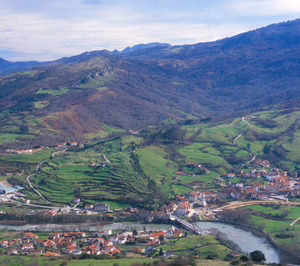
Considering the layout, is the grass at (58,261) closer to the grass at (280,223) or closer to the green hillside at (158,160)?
the grass at (280,223)

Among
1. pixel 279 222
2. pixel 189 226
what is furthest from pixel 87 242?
pixel 279 222

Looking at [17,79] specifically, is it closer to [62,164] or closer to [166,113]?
[166,113]

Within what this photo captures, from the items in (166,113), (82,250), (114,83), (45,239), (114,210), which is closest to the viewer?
(82,250)

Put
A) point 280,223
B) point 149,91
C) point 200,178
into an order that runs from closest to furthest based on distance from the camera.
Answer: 1. point 280,223
2. point 200,178
3. point 149,91

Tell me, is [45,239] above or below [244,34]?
below

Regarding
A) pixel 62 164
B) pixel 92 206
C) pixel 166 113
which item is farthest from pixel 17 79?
pixel 92 206

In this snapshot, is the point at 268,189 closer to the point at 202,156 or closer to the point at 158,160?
the point at 202,156
